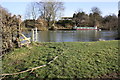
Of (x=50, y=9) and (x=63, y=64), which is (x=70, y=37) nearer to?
(x=63, y=64)

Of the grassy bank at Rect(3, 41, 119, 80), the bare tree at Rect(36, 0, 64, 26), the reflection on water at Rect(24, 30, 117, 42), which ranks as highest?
the bare tree at Rect(36, 0, 64, 26)

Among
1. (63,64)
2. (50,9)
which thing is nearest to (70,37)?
(63,64)

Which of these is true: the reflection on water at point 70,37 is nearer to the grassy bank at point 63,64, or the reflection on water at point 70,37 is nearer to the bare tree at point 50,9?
the grassy bank at point 63,64

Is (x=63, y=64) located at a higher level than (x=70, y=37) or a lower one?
lower

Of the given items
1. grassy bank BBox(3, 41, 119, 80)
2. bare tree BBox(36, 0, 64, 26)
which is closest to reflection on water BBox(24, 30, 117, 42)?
grassy bank BBox(3, 41, 119, 80)

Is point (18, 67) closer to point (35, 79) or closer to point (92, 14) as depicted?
point (35, 79)

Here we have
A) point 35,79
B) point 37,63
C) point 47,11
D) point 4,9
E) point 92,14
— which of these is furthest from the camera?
point 92,14

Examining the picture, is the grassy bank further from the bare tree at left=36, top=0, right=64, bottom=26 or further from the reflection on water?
the bare tree at left=36, top=0, right=64, bottom=26

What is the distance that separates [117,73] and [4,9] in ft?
14.3

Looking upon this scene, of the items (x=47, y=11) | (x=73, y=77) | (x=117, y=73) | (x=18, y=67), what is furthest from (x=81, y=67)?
(x=47, y=11)

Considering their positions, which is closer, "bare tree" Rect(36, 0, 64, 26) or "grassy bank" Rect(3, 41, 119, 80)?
"grassy bank" Rect(3, 41, 119, 80)

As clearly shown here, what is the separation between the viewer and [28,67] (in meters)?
3.33

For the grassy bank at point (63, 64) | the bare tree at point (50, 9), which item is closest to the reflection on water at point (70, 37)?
the grassy bank at point (63, 64)

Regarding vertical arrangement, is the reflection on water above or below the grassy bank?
above
